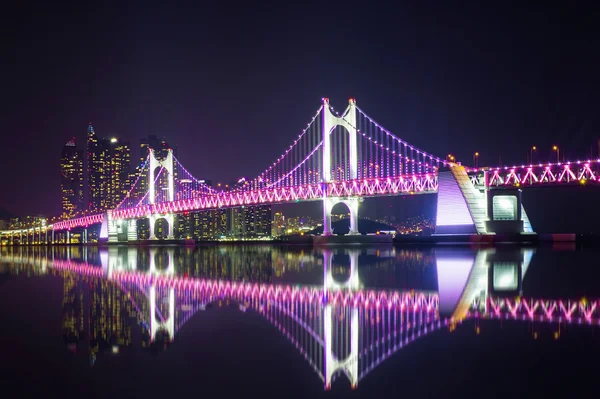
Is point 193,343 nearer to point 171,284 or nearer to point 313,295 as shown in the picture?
point 313,295

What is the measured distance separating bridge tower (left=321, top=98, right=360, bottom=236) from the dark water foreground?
40.3 meters

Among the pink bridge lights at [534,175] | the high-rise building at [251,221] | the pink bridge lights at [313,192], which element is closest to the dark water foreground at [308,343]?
the pink bridge lights at [313,192]

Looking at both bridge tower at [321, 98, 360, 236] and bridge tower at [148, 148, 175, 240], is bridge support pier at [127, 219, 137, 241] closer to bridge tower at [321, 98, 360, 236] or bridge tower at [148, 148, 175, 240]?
bridge tower at [148, 148, 175, 240]

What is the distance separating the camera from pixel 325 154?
51375 millimetres

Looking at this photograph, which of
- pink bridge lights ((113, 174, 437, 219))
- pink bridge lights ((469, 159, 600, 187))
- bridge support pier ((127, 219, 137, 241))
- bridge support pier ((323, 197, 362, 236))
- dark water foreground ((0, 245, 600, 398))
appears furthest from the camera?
bridge support pier ((127, 219, 137, 241))

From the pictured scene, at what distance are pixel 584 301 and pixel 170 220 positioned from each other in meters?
69.8

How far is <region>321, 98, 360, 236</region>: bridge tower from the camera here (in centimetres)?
5081

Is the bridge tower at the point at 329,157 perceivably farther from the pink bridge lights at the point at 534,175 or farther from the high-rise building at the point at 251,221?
Result: the high-rise building at the point at 251,221

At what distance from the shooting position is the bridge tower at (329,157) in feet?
167

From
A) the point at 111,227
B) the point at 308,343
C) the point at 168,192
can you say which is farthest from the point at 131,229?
the point at 308,343

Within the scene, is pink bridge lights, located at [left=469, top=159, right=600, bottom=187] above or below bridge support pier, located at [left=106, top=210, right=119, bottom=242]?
above

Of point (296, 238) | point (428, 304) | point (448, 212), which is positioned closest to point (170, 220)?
point (296, 238)

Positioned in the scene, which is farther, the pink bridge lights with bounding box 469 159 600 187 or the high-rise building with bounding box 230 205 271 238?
the high-rise building with bounding box 230 205 271 238

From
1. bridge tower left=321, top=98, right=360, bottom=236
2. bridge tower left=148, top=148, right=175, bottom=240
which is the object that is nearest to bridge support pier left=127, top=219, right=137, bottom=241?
bridge tower left=148, top=148, right=175, bottom=240
